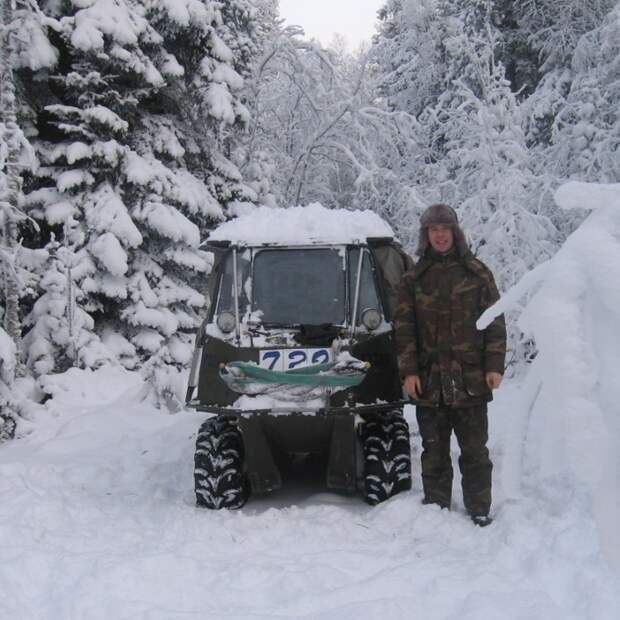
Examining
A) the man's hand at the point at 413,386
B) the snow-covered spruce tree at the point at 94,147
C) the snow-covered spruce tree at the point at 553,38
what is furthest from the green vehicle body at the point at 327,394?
the snow-covered spruce tree at the point at 553,38

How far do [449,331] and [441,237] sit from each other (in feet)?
2.22

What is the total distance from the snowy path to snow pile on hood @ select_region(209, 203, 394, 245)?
2.05 metres

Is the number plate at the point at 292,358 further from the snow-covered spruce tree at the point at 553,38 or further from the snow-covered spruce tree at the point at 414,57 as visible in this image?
the snow-covered spruce tree at the point at 414,57

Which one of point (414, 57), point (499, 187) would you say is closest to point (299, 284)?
point (499, 187)

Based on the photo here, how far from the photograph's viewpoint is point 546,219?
11.7 meters

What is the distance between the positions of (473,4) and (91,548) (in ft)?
50.7

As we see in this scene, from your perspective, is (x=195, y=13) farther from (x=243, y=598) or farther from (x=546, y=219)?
(x=243, y=598)

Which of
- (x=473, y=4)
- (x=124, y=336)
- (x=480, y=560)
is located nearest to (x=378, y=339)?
Answer: (x=480, y=560)

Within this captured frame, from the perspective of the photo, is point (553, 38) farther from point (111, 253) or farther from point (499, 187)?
point (111, 253)

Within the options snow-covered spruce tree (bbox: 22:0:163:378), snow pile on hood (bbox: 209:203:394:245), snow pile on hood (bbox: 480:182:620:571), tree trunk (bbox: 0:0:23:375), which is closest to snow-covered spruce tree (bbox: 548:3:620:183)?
snow-covered spruce tree (bbox: 22:0:163:378)

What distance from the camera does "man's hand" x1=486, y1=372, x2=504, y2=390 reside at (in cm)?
495

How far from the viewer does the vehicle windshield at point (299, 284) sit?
19.0 feet

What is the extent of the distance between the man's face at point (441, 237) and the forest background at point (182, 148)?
4.98m

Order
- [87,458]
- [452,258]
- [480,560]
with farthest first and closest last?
[87,458] < [452,258] < [480,560]
